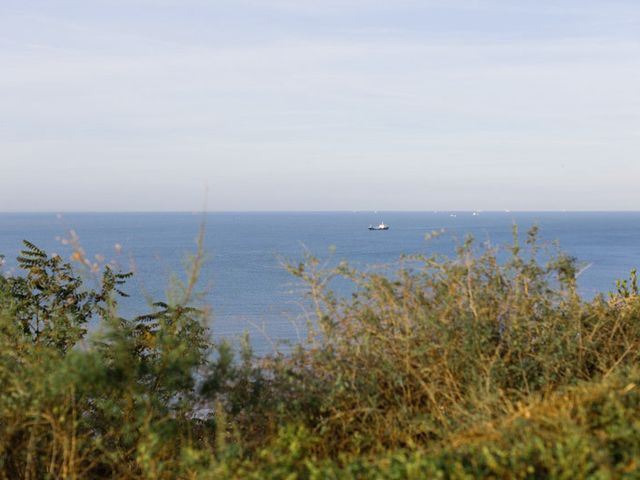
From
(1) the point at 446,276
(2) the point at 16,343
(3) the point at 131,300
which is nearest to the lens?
(1) the point at 446,276

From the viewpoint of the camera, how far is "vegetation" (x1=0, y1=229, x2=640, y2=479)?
17.0 feet

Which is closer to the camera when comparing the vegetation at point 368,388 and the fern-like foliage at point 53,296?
the vegetation at point 368,388

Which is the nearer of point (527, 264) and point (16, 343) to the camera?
point (527, 264)

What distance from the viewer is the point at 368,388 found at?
634 centimetres

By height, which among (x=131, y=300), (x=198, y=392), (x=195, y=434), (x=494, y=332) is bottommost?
(x=131, y=300)

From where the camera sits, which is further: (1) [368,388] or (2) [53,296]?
(2) [53,296]

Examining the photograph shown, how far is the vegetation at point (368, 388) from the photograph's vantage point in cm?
517

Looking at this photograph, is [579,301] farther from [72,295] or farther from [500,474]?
[72,295]

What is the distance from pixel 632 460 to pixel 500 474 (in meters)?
0.78

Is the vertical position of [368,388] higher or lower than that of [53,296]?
lower

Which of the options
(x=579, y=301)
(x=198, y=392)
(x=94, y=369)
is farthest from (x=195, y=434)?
(x=579, y=301)

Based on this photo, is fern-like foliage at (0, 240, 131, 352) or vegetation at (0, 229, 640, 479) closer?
vegetation at (0, 229, 640, 479)

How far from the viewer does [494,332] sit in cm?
686

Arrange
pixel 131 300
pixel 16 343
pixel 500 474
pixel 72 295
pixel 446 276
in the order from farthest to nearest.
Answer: pixel 131 300, pixel 72 295, pixel 16 343, pixel 446 276, pixel 500 474
